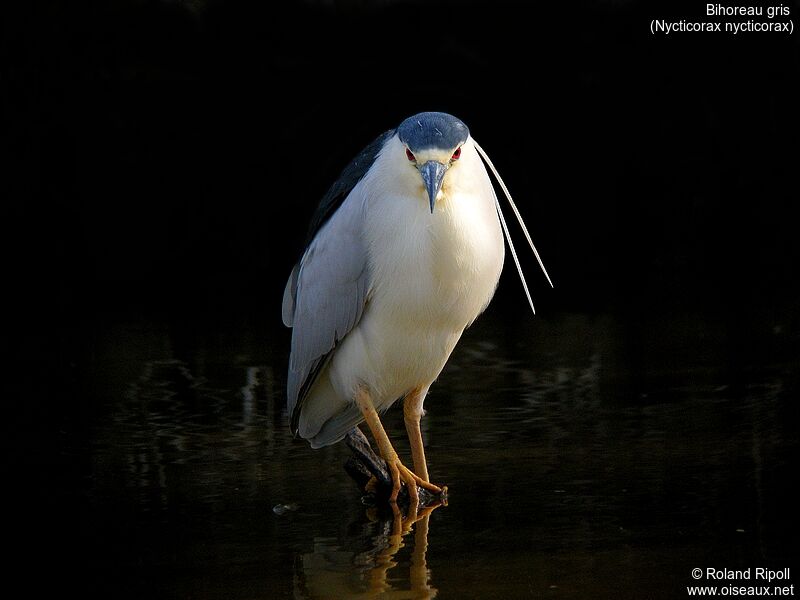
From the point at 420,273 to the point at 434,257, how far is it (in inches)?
3.3

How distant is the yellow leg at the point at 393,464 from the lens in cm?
496

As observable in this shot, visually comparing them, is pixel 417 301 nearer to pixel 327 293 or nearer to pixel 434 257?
pixel 434 257

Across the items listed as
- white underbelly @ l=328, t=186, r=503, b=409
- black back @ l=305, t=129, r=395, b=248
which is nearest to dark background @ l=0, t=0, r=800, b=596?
black back @ l=305, t=129, r=395, b=248

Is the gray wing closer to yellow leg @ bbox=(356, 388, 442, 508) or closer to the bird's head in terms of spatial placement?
yellow leg @ bbox=(356, 388, 442, 508)

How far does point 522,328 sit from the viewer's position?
8633mm

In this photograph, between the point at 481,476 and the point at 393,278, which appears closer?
the point at 393,278

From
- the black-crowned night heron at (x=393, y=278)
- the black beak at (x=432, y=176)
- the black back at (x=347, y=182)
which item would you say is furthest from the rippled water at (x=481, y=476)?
the black beak at (x=432, y=176)

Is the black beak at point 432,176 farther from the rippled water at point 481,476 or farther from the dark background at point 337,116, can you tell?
the dark background at point 337,116

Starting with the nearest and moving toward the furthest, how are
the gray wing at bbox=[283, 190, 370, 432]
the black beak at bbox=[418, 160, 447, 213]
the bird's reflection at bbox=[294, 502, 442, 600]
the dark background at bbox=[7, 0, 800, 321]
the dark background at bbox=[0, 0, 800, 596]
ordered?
the bird's reflection at bbox=[294, 502, 442, 600] < the black beak at bbox=[418, 160, 447, 213] < the gray wing at bbox=[283, 190, 370, 432] < the dark background at bbox=[0, 0, 800, 596] < the dark background at bbox=[7, 0, 800, 321]

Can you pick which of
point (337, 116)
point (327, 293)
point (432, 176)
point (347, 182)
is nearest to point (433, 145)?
point (432, 176)

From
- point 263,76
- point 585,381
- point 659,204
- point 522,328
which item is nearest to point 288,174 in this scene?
point 263,76

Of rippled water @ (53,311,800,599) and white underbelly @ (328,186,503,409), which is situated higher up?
white underbelly @ (328,186,503,409)

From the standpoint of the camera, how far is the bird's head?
4.48 meters

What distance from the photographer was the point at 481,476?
204 inches
